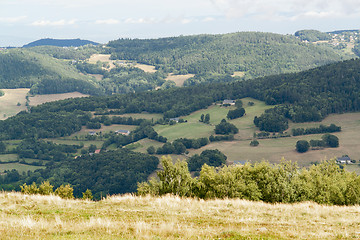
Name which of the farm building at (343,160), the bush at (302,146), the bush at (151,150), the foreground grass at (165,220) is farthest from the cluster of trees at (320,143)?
the foreground grass at (165,220)

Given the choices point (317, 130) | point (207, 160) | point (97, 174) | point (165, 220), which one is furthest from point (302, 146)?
point (165, 220)

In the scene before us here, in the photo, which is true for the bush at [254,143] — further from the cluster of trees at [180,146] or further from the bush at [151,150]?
the bush at [151,150]

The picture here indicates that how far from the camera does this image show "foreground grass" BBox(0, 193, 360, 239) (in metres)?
28.3

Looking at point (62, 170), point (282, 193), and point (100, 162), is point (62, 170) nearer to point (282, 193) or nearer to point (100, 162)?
point (100, 162)

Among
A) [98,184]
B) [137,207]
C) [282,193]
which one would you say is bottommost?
[98,184]

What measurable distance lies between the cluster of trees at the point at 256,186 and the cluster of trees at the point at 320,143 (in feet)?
380

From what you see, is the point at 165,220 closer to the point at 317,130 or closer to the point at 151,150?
the point at 151,150

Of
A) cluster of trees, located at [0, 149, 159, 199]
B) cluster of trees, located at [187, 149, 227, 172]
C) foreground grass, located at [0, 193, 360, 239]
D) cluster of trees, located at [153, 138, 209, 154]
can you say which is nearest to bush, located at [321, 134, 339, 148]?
cluster of trees, located at [187, 149, 227, 172]

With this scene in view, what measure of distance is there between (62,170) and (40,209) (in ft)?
466

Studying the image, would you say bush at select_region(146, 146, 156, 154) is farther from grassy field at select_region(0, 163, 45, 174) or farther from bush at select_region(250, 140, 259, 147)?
grassy field at select_region(0, 163, 45, 174)

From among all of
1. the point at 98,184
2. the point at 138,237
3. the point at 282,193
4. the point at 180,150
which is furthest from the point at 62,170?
the point at 138,237

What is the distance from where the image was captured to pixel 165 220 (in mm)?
33250

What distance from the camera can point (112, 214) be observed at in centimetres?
3522

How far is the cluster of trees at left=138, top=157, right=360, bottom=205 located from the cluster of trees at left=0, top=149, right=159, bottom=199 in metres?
93.3
